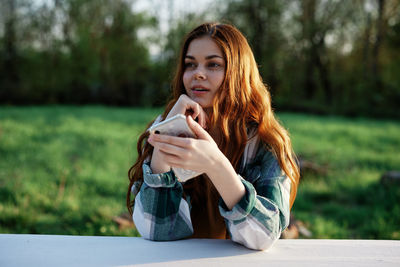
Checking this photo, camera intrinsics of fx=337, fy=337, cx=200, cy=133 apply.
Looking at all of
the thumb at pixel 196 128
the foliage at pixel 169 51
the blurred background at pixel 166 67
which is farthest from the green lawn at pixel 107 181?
the foliage at pixel 169 51

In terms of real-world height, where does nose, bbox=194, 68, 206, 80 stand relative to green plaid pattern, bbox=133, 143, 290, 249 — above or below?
above

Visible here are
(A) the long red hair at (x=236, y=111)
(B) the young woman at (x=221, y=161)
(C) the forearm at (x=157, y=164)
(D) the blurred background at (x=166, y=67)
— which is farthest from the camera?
(D) the blurred background at (x=166, y=67)

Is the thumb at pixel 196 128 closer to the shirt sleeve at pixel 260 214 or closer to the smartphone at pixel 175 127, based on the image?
the smartphone at pixel 175 127

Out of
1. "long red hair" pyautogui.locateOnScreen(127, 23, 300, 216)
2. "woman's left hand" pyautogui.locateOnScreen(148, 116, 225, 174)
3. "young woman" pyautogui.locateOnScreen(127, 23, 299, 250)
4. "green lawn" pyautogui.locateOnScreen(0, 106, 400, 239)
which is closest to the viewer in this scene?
"woman's left hand" pyautogui.locateOnScreen(148, 116, 225, 174)

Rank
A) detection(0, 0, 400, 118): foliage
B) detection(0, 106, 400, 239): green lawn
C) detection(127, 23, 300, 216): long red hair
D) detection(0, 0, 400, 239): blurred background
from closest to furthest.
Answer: detection(127, 23, 300, 216): long red hair < detection(0, 106, 400, 239): green lawn < detection(0, 0, 400, 239): blurred background < detection(0, 0, 400, 118): foliage

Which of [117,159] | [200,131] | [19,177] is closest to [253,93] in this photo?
[200,131]

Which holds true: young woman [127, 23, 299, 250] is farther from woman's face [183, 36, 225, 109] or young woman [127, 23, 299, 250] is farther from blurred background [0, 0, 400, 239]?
blurred background [0, 0, 400, 239]

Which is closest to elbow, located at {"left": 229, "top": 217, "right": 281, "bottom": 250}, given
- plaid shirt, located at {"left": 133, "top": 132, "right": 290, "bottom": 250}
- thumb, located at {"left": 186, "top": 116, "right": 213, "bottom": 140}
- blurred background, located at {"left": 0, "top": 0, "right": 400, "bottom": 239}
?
plaid shirt, located at {"left": 133, "top": 132, "right": 290, "bottom": 250}

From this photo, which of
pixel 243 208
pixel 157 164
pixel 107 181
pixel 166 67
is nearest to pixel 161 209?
pixel 157 164

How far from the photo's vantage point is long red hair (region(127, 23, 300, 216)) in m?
1.54

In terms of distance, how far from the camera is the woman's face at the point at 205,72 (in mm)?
1599

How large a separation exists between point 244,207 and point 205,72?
2.30 ft

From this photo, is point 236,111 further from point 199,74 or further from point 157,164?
point 157,164

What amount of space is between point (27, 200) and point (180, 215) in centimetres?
278
